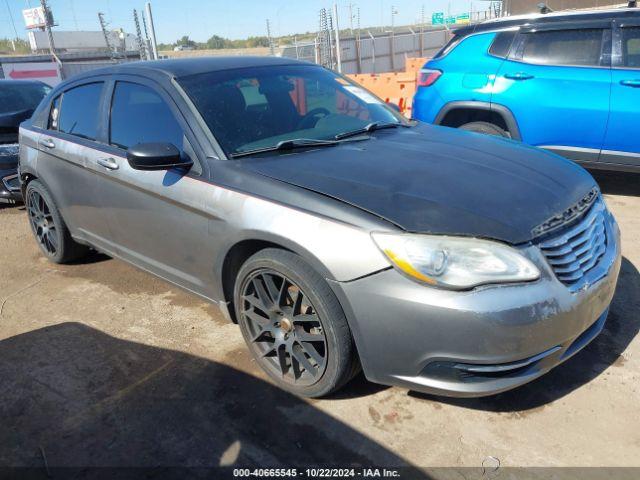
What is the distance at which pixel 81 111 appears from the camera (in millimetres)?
4004

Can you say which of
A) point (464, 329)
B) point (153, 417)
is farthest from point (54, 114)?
point (464, 329)

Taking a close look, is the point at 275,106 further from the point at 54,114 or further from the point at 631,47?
the point at 631,47

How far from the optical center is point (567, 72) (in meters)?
Answer: 5.27

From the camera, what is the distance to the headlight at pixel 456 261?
84.7 inches

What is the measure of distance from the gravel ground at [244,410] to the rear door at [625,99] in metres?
1.99

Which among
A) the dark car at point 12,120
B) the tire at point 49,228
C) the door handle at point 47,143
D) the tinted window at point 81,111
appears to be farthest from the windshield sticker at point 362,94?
the dark car at point 12,120

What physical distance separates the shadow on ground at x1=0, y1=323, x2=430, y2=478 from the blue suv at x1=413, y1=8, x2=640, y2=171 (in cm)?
404

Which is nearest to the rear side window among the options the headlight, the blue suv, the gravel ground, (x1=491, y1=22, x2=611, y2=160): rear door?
the blue suv

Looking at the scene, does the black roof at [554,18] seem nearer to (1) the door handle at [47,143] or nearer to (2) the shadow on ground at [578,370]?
(2) the shadow on ground at [578,370]

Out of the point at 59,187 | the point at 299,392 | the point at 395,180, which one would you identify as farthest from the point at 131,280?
the point at 395,180

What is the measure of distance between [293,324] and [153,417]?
0.84 metres

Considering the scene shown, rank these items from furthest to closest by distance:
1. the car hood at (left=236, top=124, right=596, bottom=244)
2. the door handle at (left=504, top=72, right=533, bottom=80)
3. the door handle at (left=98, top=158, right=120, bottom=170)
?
the door handle at (left=504, top=72, right=533, bottom=80), the door handle at (left=98, top=158, right=120, bottom=170), the car hood at (left=236, top=124, right=596, bottom=244)

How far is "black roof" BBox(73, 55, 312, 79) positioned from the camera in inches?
133

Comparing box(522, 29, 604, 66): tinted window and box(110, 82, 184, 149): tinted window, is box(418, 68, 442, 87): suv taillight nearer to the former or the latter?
box(522, 29, 604, 66): tinted window
